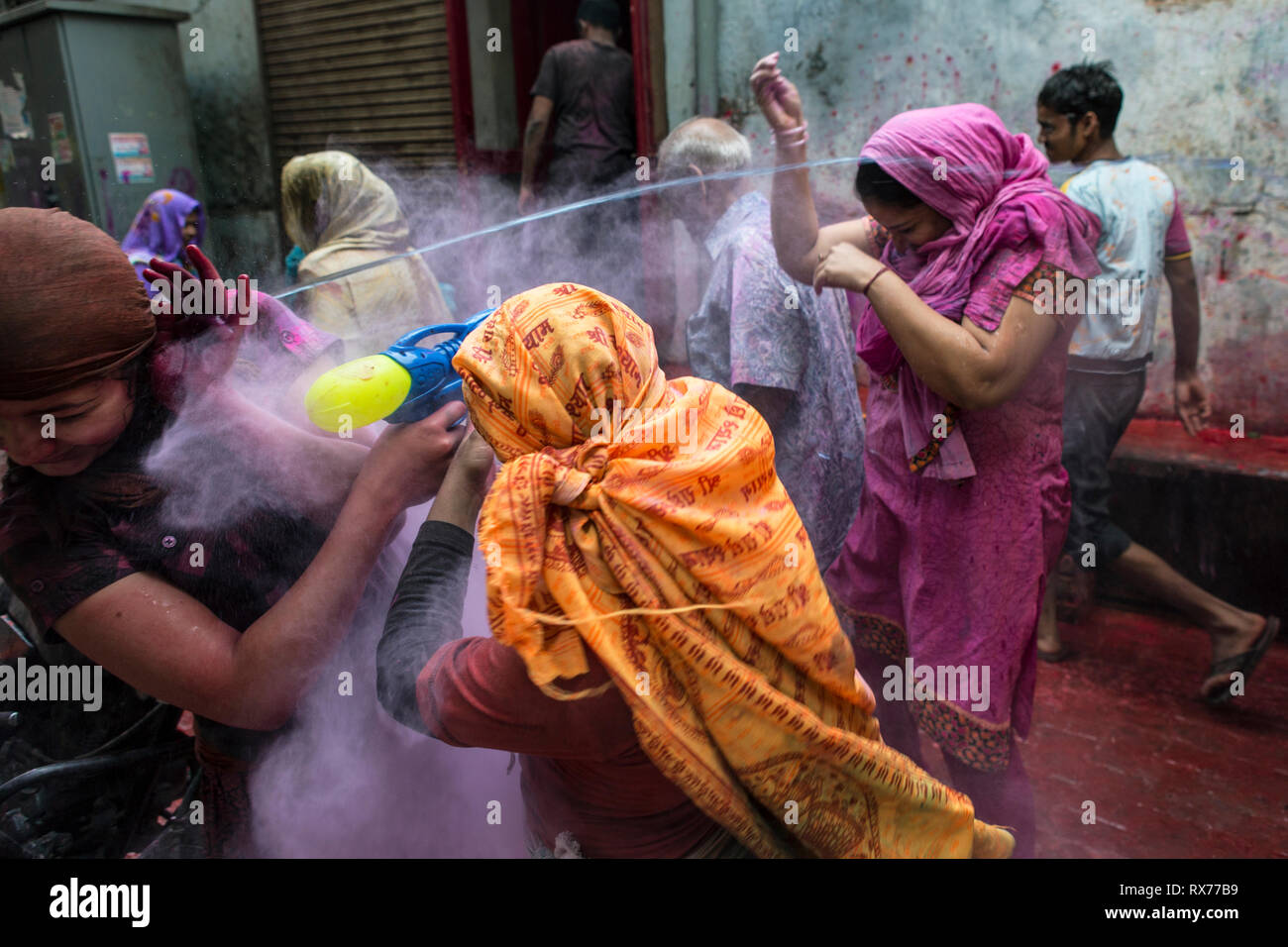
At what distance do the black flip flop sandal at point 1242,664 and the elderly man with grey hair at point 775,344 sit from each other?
5.48 feet

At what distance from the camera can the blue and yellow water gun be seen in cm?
117

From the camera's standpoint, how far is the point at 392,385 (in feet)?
3.98

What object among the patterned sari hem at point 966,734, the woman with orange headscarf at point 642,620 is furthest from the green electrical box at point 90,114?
the patterned sari hem at point 966,734

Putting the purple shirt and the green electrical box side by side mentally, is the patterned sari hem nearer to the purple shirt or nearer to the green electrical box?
the purple shirt

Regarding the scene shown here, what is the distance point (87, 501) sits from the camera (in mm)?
1234

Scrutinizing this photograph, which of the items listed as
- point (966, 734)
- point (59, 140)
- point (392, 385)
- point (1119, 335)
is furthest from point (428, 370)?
point (1119, 335)

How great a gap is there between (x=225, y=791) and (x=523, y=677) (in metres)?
0.72

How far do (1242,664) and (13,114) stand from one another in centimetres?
384

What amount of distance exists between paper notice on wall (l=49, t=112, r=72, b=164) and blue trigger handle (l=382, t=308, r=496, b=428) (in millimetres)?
1092

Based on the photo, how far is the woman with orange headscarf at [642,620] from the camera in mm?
1091

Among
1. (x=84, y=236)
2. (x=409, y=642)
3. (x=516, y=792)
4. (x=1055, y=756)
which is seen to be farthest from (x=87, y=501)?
(x=1055, y=756)

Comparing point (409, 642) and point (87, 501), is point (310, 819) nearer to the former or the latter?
point (409, 642)

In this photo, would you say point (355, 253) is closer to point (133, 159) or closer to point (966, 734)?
point (133, 159)

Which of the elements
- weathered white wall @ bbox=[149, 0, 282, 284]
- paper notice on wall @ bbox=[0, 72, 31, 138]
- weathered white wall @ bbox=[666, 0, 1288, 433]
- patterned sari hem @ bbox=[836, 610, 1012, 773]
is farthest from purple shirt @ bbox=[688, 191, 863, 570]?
weathered white wall @ bbox=[666, 0, 1288, 433]
